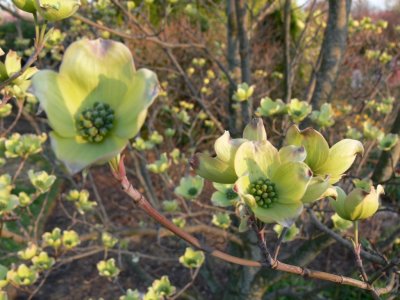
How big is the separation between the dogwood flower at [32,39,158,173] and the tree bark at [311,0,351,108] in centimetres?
141

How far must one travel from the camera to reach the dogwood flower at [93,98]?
499mm

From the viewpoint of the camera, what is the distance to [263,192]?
61cm

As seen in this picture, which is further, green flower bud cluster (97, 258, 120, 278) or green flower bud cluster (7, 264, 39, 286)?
green flower bud cluster (97, 258, 120, 278)

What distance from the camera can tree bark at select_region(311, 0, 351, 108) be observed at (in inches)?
68.2

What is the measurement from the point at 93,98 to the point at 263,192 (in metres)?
0.26

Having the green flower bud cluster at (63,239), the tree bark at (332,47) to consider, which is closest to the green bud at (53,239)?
the green flower bud cluster at (63,239)

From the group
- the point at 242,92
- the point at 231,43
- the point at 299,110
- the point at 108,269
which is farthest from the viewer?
the point at 231,43

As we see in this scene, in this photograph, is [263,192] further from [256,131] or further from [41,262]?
[41,262]

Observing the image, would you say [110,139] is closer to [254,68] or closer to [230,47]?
[230,47]

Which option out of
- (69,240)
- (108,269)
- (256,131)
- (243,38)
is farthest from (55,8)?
(243,38)

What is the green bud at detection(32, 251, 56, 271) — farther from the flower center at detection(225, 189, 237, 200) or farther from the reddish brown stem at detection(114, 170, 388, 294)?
the reddish brown stem at detection(114, 170, 388, 294)

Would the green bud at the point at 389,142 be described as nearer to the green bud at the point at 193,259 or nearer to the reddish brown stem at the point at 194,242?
the green bud at the point at 193,259

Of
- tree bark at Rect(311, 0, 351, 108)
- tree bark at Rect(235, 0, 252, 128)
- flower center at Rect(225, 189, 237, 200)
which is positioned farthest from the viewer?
tree bark at Rect(235, 0, 252, 128)

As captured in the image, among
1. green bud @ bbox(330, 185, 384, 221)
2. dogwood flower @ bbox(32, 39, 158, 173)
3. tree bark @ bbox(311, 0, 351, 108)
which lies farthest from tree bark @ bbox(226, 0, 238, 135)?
dogwood flower @ bbox(32, 39, 158, 173)
